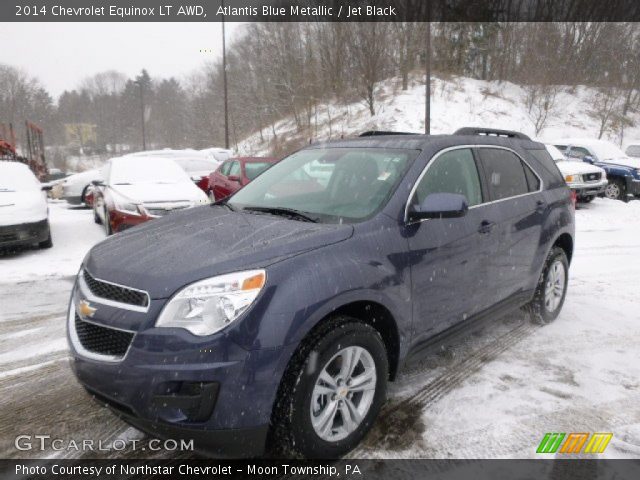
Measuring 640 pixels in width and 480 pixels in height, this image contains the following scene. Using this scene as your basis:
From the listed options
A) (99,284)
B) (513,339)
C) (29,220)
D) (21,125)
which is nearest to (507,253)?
(513,339)

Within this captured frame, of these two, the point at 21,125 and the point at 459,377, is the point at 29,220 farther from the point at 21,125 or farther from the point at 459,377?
the point at 21,125

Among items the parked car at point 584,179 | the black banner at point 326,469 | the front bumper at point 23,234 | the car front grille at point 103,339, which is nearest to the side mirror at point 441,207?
the black banner at point 326,469

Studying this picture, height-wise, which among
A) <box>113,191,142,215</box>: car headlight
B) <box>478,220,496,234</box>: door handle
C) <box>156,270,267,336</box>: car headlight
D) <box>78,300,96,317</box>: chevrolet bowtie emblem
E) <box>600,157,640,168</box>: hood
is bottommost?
<box>113,191,142,215</box>: car headlight

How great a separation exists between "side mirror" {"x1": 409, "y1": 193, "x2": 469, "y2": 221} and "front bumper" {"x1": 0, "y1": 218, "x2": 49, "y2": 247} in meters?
7.01

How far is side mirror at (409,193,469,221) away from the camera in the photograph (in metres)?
2.84

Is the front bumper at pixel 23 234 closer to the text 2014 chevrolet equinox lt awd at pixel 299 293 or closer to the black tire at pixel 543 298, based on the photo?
the text 2014 chevrolet equinox lt awd at pixel 299 293

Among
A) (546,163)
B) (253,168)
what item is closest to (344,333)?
(546,163)

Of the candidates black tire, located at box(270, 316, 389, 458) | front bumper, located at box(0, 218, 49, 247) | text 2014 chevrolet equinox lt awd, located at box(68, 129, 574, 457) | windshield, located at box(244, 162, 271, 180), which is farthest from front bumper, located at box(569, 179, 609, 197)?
front bumper, located at box(0, 218, 49, 247)

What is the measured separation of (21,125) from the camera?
57.3 metres

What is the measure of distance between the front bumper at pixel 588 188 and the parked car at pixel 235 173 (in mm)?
8252

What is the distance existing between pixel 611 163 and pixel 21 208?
15.8 meters

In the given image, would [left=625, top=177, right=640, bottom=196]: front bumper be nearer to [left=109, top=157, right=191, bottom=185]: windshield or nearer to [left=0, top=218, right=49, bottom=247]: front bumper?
[left=109, top=157, right=191, bottom=185]: windshield

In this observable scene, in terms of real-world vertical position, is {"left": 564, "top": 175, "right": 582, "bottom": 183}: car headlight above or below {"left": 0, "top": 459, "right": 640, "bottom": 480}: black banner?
above

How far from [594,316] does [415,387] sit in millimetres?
2671
